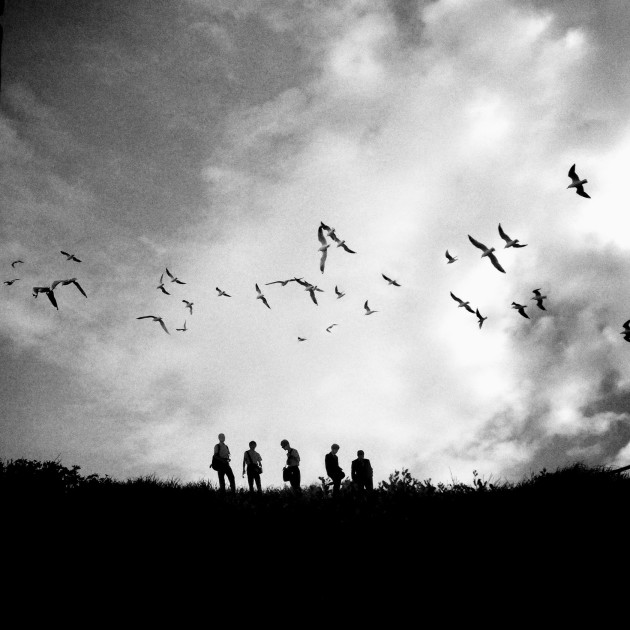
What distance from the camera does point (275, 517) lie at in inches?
440

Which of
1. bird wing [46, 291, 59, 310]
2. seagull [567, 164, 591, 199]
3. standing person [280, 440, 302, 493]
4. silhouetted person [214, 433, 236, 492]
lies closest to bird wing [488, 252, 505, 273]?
seagull [567, 164, 591, 199]

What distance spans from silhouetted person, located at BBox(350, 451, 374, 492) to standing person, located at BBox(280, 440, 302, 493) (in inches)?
70.2

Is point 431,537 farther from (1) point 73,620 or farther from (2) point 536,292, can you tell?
(2) point 536,292

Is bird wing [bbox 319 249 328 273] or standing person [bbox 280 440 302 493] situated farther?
bird wing [bbox 319 249 328 273]

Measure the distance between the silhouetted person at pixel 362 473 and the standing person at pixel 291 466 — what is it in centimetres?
178

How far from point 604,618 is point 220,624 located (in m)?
6.75

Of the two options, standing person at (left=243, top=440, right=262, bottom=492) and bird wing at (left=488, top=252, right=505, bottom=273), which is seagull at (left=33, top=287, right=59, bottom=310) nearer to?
standing person at (left=243, top=440, right=262, bottom=492)

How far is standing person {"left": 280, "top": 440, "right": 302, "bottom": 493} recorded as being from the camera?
14117mm

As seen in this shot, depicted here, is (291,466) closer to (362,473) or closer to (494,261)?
(362,473)

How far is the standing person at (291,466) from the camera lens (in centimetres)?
1412

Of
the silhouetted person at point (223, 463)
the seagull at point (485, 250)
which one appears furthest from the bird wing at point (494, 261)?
the silhouetted person at point (223, 463)

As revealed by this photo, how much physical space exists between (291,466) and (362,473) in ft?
7.48

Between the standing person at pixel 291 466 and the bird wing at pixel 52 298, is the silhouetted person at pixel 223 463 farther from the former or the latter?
the bird wing at pixel 52 298

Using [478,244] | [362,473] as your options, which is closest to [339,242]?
[478,244]
